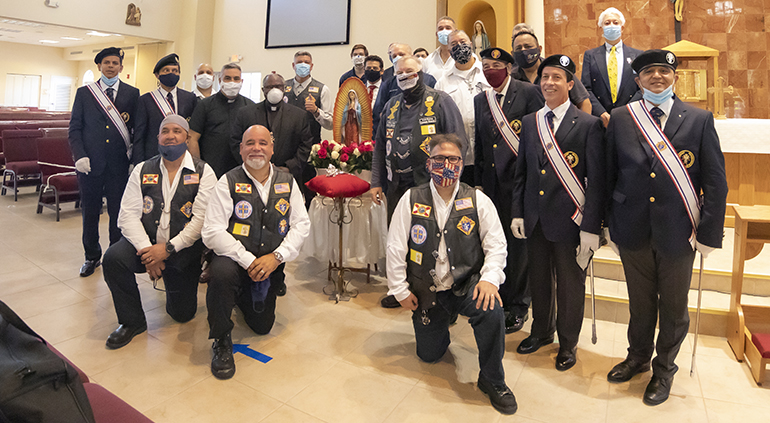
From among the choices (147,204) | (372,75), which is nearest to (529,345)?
(147,204)

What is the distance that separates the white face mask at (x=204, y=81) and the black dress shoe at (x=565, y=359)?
3.74 metres

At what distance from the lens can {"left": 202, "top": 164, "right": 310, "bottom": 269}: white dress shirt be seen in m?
2.62

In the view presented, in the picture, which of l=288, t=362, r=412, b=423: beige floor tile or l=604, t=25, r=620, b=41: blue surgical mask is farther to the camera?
l=604, t=25, r=620, b=41: blue surgical mask

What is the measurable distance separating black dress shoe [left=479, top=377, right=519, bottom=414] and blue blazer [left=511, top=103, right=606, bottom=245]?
32.4 inches

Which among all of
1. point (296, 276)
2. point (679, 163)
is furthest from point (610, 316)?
point (296, 276)

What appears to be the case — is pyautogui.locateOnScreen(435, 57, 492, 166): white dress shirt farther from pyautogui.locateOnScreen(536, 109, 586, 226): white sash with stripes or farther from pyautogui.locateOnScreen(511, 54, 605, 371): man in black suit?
pyautogui.locateOnScreen(536, 109, 586, 226): white sash with stripes

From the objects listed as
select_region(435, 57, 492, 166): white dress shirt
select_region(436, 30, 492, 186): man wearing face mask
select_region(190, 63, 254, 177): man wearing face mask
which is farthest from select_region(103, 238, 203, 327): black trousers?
select_region(435, 57, 492, 166): white dress shirt

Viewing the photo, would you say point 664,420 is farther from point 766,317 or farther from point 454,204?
point 454,204

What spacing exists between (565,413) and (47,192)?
674 centimetres

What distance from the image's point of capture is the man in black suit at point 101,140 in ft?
12.8

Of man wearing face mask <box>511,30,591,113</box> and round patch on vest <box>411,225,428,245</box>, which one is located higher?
man wearing face mask <box>511,30,591,113</box>

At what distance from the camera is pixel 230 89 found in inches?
153

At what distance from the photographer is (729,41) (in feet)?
18.3

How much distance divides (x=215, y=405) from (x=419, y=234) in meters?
1.30
